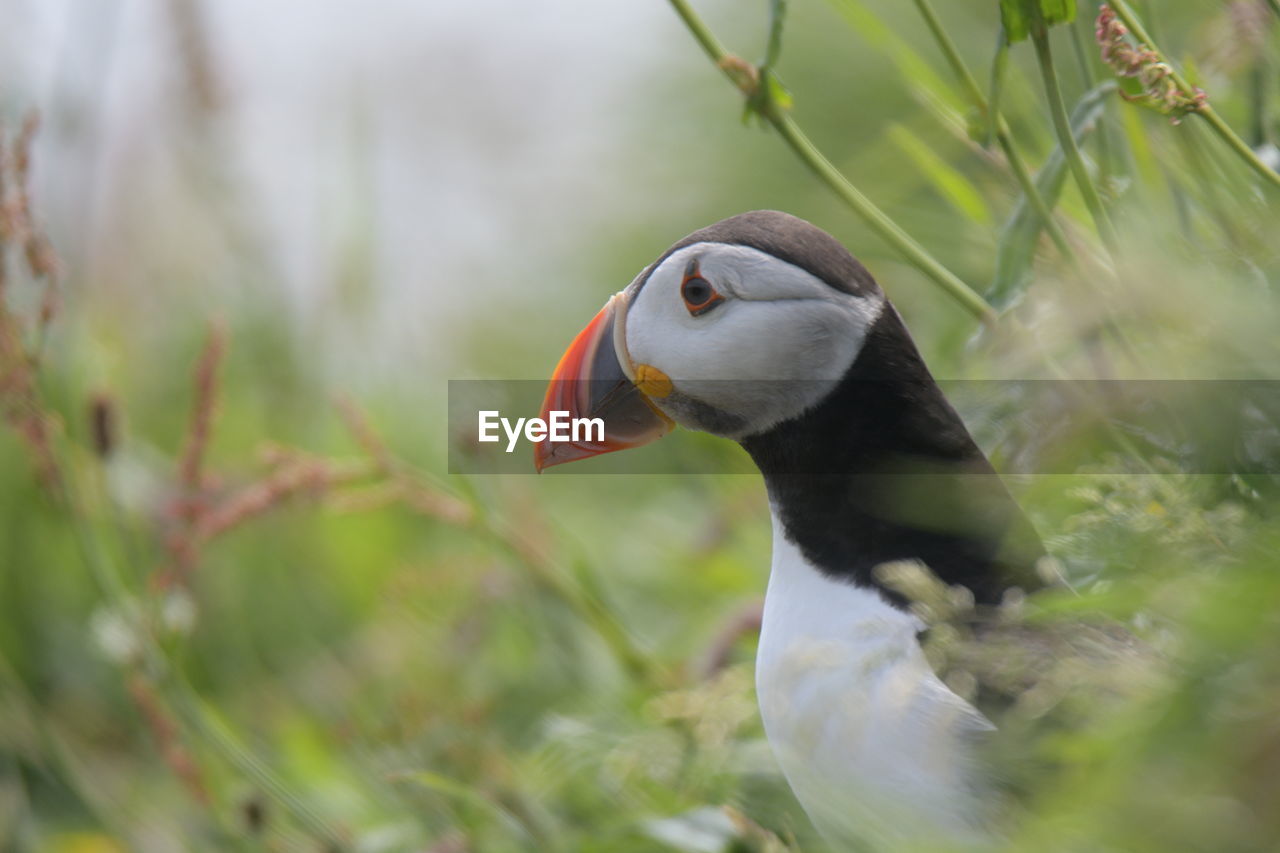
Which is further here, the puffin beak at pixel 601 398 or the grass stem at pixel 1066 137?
the puffin beak at pixel 601 398

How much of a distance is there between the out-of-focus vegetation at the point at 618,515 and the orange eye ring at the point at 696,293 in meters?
0.14

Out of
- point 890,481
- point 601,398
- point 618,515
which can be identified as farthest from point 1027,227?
point 618,515

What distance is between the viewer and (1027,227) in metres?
0.95

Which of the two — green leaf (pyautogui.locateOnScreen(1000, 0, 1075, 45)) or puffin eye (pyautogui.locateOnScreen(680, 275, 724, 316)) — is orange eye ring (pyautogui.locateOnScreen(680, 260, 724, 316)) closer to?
puffin eye (pyautogui.locateOnScreen(680, 275, 724, 316))

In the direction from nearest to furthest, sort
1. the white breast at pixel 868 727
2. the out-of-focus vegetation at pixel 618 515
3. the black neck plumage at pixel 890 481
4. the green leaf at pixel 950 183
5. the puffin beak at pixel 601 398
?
the out-of-focus vegetation at pixel 618 515, the white breast at pixel 868 727, the black neck plumage at pixel 890 481, the puffin beak at pixel 601 398, the green leaf at pixel 950 183

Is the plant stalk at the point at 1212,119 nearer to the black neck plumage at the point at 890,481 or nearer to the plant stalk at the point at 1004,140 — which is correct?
the plant stalk at the point at 1004,140

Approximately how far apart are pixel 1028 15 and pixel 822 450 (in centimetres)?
34

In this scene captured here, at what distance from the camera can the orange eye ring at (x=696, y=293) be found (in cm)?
97

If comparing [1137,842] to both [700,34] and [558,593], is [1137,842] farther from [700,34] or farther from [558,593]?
[558,593]

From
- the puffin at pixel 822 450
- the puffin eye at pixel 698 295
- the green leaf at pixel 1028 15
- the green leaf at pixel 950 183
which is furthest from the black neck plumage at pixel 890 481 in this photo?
the green leaf at pixel 950 183

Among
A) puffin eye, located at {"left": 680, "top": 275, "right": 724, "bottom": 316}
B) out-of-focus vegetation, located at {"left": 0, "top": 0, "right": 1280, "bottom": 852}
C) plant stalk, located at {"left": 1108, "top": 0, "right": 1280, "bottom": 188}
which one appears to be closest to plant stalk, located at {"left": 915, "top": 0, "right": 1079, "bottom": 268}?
out-of-focus vegetation, located at {"left": 0, "top": 0, "right": 1280, "bottom": 852}

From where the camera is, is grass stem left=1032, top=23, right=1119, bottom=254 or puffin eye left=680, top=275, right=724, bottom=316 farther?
puffin eye left=680, top=275, right=724, bottom=316

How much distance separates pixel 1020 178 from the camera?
893 millimetres

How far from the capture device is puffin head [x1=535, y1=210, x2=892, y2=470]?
3.13ft
